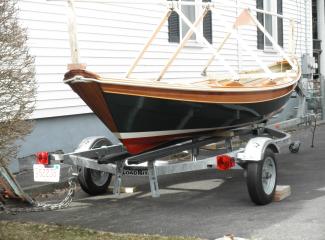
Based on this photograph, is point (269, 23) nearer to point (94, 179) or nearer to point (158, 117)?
point (94, 179)

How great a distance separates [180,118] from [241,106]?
1.17m

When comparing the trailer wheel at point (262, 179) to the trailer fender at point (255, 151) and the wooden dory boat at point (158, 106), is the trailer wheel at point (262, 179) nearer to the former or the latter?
the trailer fender at point (255, 151)

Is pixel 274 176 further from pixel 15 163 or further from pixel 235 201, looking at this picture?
pixel 15 163

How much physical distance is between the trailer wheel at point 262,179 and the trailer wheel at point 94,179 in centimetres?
219

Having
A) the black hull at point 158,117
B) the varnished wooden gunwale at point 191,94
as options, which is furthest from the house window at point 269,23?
the black hull at point 158,117

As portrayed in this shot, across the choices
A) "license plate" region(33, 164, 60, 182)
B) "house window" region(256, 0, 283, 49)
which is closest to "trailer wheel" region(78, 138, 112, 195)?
"license plate" region(33, 164, 60, 182)

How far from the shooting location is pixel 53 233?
18.5 feet

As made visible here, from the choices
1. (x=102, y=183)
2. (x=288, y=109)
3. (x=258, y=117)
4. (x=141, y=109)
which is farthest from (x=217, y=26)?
(x=141, y=109)

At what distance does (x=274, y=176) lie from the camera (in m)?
6.75

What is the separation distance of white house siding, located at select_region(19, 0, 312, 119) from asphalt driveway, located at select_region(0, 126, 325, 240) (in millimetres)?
2157

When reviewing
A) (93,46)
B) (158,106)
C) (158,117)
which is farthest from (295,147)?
(158,106)

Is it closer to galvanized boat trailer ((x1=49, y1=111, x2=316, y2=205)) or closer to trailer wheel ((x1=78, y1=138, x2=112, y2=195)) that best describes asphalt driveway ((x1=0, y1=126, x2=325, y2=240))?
trailer wheel ((x1=78, y1=138, x2=112, y2=195))

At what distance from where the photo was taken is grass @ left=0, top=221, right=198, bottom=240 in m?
5.38

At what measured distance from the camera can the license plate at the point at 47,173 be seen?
6.29m
